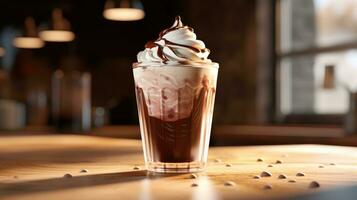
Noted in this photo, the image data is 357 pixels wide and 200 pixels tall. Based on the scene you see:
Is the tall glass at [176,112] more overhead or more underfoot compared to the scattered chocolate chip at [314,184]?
more overhead

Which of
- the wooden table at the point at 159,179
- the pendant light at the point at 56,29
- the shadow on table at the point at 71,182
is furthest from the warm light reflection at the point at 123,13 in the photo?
the shadow on table at the point at 71,182

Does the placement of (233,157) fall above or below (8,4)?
below

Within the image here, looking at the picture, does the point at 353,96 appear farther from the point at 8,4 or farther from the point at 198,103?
the point at 8,4

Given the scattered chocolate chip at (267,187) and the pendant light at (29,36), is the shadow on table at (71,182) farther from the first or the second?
the pendant light at (29,36)

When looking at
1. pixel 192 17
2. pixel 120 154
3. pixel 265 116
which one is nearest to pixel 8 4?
pixel 192 17

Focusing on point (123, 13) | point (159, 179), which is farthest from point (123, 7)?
point (159, 179)

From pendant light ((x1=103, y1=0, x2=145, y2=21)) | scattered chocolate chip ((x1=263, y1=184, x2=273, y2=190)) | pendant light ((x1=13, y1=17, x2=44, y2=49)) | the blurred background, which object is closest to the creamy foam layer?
scattered chocolate chip ((x1=263, y1=184, x2=273, y2=190))
